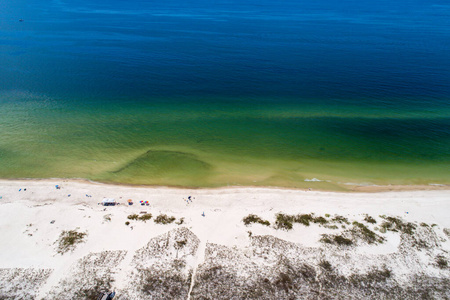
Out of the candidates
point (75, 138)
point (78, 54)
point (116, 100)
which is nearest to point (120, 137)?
point (75, 138)

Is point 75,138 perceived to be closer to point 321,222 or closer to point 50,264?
point 50,264

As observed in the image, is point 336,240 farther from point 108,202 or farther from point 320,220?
point 108,202

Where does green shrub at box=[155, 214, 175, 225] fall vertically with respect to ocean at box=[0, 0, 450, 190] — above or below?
below

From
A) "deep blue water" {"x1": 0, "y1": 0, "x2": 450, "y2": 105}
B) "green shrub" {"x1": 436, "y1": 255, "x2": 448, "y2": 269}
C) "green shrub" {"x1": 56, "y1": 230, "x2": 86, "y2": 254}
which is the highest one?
"deep blue water" {"x1": 0, "y1": 0, "x2": 450, "y2": 105}

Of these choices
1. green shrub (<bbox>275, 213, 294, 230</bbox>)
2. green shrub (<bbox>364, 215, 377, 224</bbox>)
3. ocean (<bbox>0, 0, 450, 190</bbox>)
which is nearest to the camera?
green shrub (<bbox>275, 213, 294, 230</bbox>)

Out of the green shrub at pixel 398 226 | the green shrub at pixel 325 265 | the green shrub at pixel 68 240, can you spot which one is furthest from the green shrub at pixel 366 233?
the green shrub at pixel 68 240

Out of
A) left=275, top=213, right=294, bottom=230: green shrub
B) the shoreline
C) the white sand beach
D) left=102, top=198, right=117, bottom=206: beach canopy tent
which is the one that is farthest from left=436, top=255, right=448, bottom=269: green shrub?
left=102, top=198, right=117, bottom=206: beach canopy tent

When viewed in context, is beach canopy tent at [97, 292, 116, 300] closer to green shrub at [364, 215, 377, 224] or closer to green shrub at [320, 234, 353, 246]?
green shrub at [320, 234, 353, 246]

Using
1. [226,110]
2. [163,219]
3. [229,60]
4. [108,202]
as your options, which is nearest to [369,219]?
[163,219]
